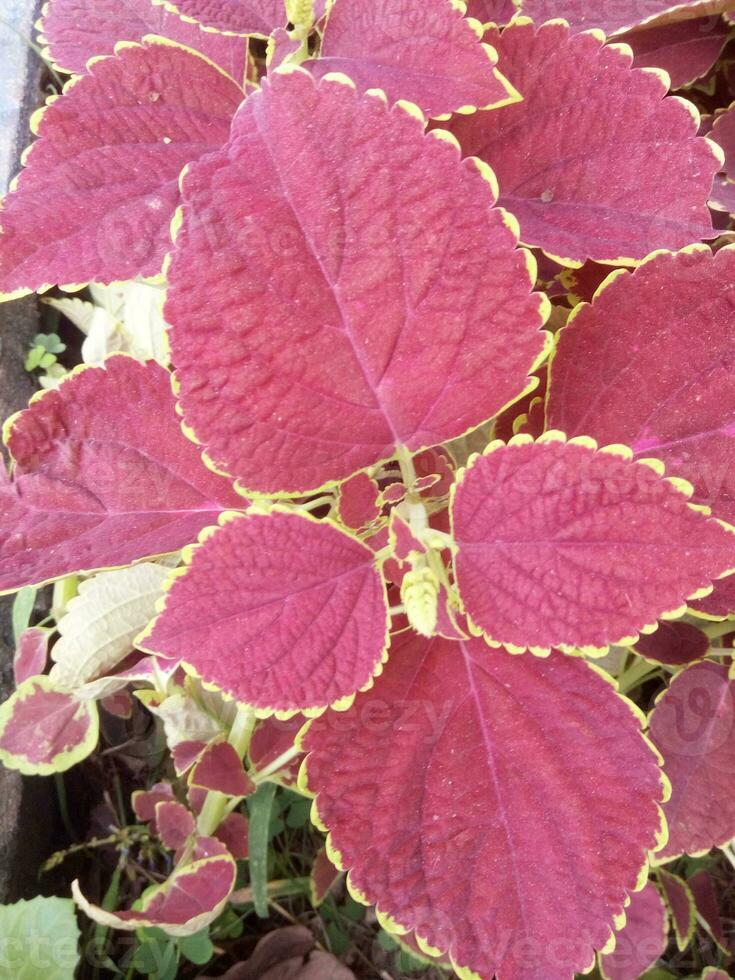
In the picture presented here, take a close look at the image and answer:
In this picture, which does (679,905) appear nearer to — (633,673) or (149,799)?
(633,673)

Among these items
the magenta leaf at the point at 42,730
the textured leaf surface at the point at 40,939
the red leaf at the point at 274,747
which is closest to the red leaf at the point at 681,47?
the red leaf at the point at 274,747

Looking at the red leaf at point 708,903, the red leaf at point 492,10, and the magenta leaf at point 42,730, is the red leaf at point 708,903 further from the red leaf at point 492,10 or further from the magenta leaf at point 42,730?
the red leaf at point 492,10

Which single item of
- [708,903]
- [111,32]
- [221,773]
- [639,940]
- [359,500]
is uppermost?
[111,32]

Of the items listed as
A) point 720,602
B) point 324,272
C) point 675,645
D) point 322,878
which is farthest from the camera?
point 322,878

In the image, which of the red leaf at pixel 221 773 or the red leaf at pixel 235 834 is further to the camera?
the red leaf at pixel 235 834


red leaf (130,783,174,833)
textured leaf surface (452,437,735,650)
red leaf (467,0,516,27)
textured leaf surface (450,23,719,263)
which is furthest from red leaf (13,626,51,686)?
red leaf (467,0,516,27)

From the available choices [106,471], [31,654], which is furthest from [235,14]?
[31,654]

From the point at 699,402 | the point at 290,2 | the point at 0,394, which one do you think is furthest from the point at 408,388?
the point at 0,394
